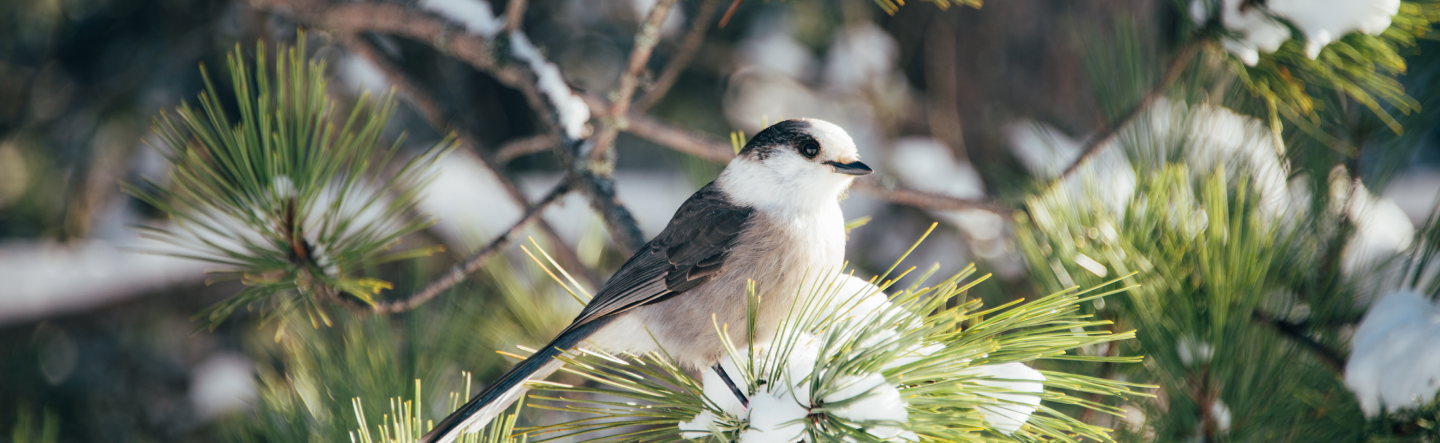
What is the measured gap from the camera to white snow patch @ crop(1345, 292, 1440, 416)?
1149mm

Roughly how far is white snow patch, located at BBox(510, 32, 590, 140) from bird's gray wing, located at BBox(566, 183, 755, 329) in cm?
30

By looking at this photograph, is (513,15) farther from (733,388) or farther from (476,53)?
(733,388)

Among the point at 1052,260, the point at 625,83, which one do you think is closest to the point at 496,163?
the point at 625,83

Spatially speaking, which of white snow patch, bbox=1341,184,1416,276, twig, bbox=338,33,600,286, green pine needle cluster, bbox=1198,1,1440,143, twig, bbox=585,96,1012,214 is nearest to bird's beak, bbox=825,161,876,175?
twig, bbox=585,96,1012,214

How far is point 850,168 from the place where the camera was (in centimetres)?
132

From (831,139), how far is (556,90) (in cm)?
59

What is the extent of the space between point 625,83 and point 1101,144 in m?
1.09

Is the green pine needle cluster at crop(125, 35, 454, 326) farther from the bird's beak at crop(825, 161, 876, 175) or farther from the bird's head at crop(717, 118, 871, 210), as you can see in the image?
the bird's beak at crop(825, 161, 876, 175)

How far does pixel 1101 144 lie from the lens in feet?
5.36

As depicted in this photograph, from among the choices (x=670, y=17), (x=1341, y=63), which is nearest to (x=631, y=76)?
(x=1341, y=63)

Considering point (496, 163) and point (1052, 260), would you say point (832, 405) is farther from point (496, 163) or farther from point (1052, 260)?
point (496, 163)

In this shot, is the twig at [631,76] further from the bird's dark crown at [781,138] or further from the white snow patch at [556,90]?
the bird's dark crown at [781,138]

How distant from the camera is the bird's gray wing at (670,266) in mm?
1339

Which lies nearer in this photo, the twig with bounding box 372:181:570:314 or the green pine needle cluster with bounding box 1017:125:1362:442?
the green pine needle cluster with bounding box 1017:125:1362:442
